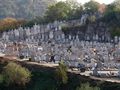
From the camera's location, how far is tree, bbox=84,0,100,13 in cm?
7125

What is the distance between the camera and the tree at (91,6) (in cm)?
7125

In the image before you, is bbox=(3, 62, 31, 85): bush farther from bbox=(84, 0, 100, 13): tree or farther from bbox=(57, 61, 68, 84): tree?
bbox=(84, 0, 100, 13): tree

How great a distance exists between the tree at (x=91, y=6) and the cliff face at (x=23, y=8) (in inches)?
1624


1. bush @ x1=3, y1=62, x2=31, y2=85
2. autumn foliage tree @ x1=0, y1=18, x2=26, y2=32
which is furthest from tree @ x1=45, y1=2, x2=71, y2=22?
bush @ x1=3, y1=62, x2=31, y2=85

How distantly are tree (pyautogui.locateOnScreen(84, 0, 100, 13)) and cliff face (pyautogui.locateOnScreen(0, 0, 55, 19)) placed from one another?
41.2m

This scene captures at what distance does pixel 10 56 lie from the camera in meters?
55.1

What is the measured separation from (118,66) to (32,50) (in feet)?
32.3

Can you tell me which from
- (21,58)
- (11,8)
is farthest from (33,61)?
(11,8)

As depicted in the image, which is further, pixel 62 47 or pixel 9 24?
pixel 9 24

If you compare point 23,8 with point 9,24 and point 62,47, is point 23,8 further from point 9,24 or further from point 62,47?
point 62,47

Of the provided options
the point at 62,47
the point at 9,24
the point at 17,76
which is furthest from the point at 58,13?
the point at 17,76

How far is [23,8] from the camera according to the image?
391ft

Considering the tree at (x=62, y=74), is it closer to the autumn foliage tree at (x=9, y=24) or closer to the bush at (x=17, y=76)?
the bush at (x=17, y=76)

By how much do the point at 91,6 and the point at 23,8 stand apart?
48329 millimetres
